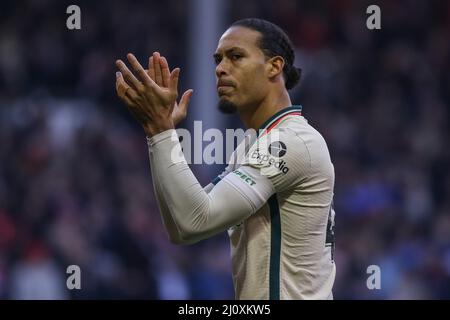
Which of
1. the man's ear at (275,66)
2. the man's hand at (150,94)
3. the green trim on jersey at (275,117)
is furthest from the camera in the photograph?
the man's ear at (275,66)

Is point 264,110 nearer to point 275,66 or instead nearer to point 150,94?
point 275,66

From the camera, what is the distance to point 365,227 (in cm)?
902

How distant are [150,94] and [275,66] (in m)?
0.65

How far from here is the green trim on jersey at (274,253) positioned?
3.49 metres

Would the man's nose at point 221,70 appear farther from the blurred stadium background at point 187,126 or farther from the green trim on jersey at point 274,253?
the blurred stadium background at point 187,126

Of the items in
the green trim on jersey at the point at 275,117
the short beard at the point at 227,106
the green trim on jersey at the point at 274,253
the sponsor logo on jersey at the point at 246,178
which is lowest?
the green trim on jersey at the point at 274,253

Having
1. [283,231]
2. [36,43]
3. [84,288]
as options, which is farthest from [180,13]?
[283,231]

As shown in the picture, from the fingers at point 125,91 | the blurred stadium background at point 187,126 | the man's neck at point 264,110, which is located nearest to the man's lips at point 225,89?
the man's neck at point 264,110

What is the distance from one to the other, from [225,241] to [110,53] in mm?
3176

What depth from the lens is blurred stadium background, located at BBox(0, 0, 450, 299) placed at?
27.5 feet

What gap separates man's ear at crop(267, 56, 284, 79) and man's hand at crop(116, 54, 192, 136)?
52cm

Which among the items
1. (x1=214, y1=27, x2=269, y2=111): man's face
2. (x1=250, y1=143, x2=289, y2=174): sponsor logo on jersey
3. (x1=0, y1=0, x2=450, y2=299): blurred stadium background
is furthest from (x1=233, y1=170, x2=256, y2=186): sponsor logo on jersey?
(x1=0, y1=0, x2=450, y2=299): blurred stadium background

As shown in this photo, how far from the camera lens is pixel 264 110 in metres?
3.78

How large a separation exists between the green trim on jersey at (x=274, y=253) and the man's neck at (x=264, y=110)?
38 cm
